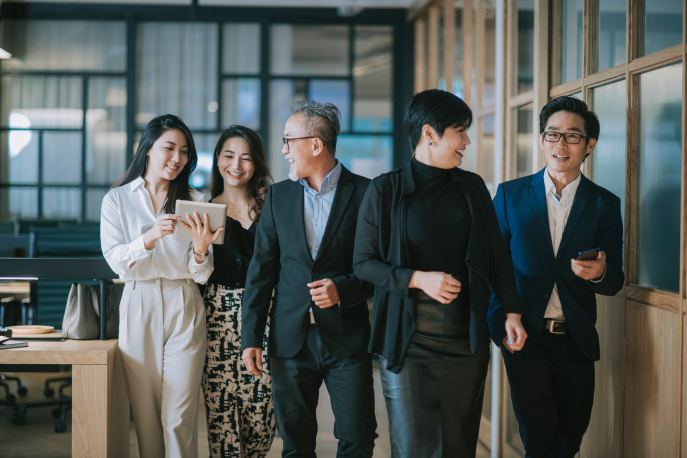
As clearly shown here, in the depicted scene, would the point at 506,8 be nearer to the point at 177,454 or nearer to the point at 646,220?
the point at 646,220

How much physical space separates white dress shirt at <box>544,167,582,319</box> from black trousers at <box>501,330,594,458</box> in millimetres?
90

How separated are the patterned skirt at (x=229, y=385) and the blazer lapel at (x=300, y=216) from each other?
21.5 inches

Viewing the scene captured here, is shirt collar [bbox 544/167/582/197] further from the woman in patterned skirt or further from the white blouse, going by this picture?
the white blouse

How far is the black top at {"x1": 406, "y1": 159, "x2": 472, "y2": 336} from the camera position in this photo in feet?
5.36

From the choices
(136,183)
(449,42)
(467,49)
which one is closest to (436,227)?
(136,183)

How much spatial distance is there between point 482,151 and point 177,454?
2830 mm

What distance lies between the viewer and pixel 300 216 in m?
1.94

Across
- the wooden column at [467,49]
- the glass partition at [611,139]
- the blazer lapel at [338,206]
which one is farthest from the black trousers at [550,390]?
the wooden column at [467,49]

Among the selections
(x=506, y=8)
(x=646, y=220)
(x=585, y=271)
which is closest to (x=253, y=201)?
(x=585, y=271)

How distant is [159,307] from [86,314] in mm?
459

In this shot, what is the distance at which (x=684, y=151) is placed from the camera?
1.84 metres

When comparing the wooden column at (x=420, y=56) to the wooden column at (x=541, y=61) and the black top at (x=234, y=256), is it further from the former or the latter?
the black top at (x=234, y=256)

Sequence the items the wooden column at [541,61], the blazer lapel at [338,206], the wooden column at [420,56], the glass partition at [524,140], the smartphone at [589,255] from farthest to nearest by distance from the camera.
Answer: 1. the wooden column at [420,56]
2. the glass partition at [524,140]
3. the wooden column at [541,61]
4. the blazer lapel at [338,206]
5. the smartphone at [589,255]

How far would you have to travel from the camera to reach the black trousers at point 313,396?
192 cm
